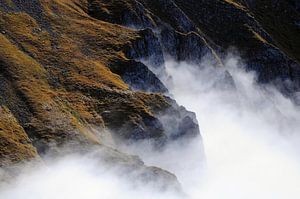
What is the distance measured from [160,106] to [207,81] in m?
31.1

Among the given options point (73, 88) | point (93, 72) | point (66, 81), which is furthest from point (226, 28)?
point (73, 88)

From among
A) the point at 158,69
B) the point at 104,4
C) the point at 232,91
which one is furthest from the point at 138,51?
the point at 232,91

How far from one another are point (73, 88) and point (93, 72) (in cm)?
553

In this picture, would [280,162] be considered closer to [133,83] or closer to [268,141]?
[268,141]

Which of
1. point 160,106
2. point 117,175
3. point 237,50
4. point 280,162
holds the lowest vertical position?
point 117,175

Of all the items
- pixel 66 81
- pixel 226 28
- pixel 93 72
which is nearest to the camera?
pixel 66 81

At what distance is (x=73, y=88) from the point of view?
86938 millimetres

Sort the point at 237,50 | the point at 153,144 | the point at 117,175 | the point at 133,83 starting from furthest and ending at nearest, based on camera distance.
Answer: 1. the point at 237,50
2. the point at 133,83
3. the point at 153,144
4. the point at 117,175

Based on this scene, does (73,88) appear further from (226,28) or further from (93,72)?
(226,28)

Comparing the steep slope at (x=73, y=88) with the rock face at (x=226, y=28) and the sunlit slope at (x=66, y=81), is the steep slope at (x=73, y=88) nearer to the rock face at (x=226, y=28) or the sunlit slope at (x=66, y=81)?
the sunlit slope at (x=66, y=81)

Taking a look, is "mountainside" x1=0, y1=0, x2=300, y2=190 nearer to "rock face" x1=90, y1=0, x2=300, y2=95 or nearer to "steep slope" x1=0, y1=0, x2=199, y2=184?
"steep slope" x1=0, y1=0, x2=199, y2=184

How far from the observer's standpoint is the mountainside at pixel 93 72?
255 feet

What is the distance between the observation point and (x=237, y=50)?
13288 cm

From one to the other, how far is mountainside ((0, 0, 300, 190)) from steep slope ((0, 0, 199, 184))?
151 millimetres
